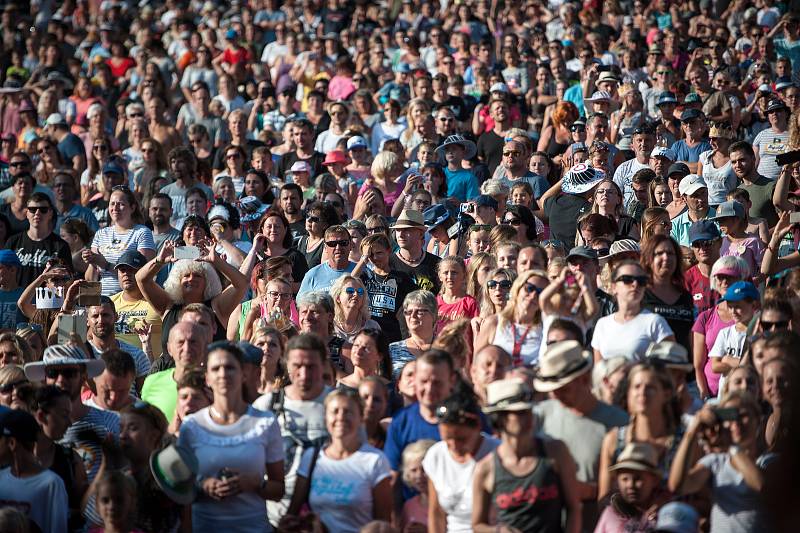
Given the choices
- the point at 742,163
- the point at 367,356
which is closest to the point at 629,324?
the point at 367,356

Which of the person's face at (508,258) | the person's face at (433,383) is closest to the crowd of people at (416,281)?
the person's face at (433,383)

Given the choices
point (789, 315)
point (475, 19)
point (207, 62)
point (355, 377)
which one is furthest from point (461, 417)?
point (475, 19)

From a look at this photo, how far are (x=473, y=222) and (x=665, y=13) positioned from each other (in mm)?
8805

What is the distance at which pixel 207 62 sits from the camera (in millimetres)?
17484

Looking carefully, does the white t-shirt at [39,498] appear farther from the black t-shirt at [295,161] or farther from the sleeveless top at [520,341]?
the black t-shirt at [295,161]

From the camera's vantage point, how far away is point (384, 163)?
40.7 ft

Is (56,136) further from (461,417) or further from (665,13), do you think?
(461,417)

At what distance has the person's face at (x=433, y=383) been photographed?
6715 mm

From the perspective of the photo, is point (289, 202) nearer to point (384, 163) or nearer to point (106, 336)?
point (384, 163)

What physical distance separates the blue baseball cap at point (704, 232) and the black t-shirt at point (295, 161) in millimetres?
5045

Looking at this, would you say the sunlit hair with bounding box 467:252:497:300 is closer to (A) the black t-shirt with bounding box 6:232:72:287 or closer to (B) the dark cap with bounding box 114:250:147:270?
(B) the dark cap with bounding box 114:250:147:270

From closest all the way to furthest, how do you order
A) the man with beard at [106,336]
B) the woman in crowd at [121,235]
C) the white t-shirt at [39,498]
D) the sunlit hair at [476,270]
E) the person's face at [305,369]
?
the white t-shirt at [39,498] < the person's face at [305,369] < the man with beard at [106,336] < the sunlit hair at [476,270] < the woman in crowd at [121,235]

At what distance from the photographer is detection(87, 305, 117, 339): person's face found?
28.9 feet

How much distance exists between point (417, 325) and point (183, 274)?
6.37 ft
